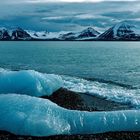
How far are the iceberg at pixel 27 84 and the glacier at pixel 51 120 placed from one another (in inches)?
213

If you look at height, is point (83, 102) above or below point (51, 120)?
below

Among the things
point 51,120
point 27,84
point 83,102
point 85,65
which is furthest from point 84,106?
point 85,65

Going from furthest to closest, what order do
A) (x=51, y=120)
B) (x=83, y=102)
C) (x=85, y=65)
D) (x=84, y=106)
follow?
(x=85, y=65) → (x=83, y=102) → (x=84, y=106) → (x=51, y=120)

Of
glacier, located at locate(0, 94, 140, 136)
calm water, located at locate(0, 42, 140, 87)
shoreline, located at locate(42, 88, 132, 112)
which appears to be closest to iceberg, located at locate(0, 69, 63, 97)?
shoreline, located at locate(42, 88, 132, 112)

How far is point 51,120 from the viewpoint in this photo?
723 inches

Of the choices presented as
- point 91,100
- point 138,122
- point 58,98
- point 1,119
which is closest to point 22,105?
point 1,119

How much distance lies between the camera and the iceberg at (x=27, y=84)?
25391 mm

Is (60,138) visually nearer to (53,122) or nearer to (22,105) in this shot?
(53,122)

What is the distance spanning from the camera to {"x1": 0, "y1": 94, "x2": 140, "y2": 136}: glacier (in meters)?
18.0

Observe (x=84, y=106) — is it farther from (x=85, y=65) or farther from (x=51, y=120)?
(x=85, y=65)

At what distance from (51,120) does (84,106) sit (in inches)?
236

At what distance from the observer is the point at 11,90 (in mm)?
25453

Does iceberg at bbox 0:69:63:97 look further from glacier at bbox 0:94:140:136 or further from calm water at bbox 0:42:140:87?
calm water at bbox 0:42:140:87

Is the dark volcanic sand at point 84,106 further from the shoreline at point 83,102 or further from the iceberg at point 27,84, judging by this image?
the iceberg at point 27,84
